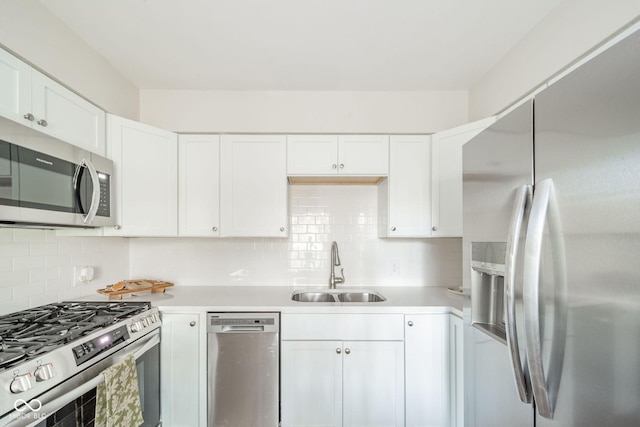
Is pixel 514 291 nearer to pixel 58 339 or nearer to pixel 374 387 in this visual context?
pixel 374 387

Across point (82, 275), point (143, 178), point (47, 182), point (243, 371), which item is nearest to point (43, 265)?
point (82, 275)

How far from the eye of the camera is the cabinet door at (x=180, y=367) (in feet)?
6.05

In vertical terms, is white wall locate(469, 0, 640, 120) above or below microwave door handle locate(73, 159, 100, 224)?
above

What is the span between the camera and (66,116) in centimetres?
162

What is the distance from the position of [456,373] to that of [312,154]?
1727mm

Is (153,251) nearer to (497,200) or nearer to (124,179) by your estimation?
(124,179)

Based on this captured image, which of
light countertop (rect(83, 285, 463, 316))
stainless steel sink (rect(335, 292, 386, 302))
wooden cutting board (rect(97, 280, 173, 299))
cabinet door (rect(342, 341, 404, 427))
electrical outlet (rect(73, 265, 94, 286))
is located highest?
electrical outlet (rect(73, 265, 94, 286))

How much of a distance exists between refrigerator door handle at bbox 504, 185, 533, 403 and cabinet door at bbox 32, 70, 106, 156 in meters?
2.09

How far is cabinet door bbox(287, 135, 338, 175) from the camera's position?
2211 millimetres

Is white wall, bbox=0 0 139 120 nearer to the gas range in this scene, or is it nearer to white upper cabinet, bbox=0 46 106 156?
white upper cabinet, bbox=0 46 106 156

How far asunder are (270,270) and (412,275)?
1210mm

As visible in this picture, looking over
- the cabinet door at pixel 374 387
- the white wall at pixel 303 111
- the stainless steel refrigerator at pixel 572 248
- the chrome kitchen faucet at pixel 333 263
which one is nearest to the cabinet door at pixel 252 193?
the white wall at pixel 303 111

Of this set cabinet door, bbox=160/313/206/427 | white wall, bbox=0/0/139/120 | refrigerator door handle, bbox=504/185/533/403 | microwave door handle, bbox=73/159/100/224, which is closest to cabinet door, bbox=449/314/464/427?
refrigerator door handle, bbox=504/185/533/403

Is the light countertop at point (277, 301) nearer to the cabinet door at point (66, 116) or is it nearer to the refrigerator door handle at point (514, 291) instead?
the refrigerator door handle at point (514, 291)
